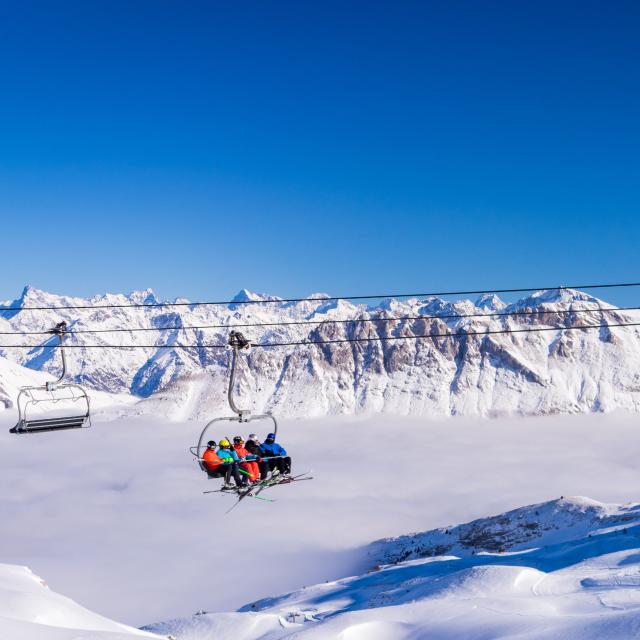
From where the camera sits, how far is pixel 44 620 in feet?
148

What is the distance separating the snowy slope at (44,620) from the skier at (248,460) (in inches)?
330

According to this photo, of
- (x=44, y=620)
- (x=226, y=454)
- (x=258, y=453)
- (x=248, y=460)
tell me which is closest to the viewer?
(x=226, y=454)

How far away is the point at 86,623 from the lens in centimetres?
5019

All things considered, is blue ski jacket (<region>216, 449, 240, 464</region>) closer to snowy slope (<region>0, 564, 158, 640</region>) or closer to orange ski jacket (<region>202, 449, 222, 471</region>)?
orange ski jacket (<region>202, 449, 222, 471</region>)

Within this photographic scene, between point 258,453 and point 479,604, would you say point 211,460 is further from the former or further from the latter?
point 479,604

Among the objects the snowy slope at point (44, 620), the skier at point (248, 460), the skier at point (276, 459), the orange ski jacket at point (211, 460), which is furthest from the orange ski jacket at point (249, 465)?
the snowy slope at point (44, 620)

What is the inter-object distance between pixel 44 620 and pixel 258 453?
22238 millimetres

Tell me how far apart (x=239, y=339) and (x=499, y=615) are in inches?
1085

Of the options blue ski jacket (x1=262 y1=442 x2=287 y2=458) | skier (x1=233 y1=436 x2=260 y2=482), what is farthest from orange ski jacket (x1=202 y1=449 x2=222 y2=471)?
blue ski jacket (x1=262 y1=442 x2=287 y2=458)

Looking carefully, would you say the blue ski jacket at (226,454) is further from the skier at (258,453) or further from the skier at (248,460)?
the skier at (258,453)

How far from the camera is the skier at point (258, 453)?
33.4 metres

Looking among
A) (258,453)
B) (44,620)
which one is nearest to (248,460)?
(258,453)

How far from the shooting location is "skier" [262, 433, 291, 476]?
33406 mm

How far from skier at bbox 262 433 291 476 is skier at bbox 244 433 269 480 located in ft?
0.64
